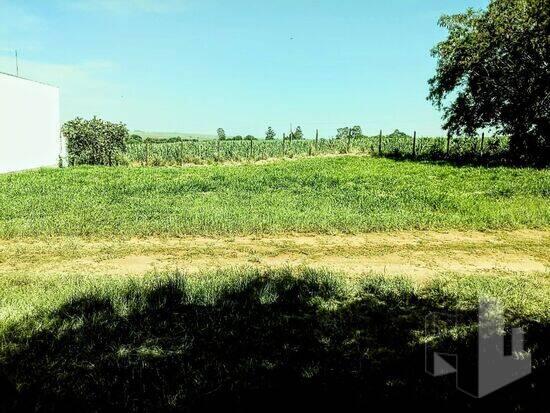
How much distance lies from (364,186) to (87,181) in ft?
40.0

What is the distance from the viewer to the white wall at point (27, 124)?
28531 millimetres

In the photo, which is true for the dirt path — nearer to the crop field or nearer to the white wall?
the crop field

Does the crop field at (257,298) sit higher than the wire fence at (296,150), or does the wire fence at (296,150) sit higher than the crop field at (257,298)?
the wire fence at (296,150)

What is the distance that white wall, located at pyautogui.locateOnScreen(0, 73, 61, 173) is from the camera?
1123 inches

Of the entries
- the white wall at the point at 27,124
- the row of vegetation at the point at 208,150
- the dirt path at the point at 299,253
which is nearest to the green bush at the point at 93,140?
the row of vegetation at the point at 208,150

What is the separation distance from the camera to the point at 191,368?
181 inches

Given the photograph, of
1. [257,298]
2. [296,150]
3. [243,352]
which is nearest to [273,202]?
[257,298]

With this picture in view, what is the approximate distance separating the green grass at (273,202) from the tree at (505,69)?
7.22 metres

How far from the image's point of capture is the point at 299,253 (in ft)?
30.7

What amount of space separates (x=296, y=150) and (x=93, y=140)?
56.5 ft

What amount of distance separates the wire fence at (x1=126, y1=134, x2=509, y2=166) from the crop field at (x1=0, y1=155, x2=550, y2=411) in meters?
19.7

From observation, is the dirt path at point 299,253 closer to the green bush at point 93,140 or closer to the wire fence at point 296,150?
the wire fence at point 296,150

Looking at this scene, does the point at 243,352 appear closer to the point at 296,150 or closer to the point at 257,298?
the point at 257,298

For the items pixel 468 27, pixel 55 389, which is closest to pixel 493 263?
pixel 55 389
